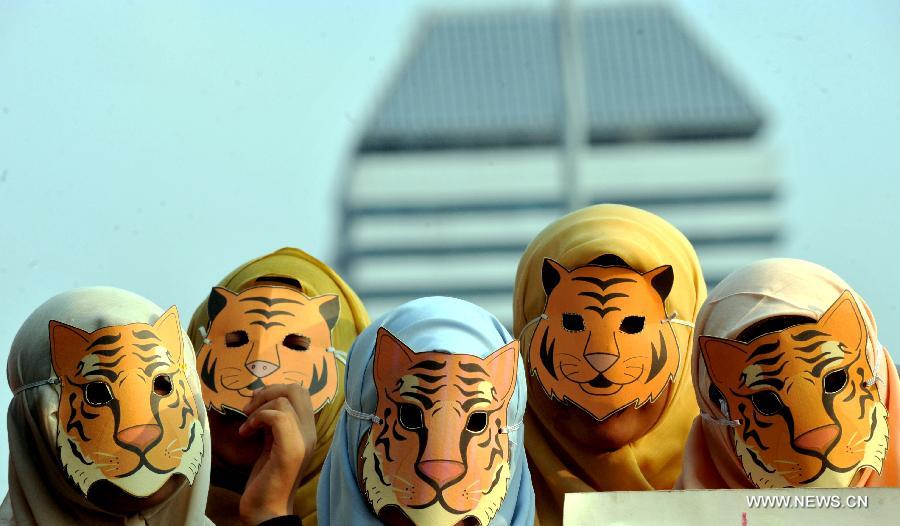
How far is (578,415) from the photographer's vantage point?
→ 4.29m

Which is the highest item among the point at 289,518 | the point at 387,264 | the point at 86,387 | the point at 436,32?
the point at 436,32

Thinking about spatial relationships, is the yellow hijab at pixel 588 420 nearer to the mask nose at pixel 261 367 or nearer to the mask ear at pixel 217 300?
the mask nose at pixel 261 367

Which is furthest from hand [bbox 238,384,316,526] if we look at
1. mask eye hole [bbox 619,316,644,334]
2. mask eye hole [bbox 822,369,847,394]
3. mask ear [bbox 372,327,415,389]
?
mask eye hole [bbox 822,369,847,394]

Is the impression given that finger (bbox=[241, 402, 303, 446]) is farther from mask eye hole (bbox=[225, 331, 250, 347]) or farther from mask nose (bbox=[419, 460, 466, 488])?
mask eye hole (bbox=[225, 331, 250, 347])

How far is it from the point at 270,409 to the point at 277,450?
121 millimetres

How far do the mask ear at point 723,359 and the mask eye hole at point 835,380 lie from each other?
0.19 metres

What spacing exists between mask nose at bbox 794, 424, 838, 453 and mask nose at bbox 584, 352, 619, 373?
682 millimetres

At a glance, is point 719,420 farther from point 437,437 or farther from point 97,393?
point 97,393

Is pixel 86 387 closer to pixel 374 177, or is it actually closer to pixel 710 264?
pixel 374 177

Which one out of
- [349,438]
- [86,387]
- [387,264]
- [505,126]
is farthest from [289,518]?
[505,126]

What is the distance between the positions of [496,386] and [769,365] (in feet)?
2.03

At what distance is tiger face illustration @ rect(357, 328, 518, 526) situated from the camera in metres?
3.52

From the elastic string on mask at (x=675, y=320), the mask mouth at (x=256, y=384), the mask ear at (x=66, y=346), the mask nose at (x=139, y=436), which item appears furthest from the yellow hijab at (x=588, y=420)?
the mask ear at (x=66, y=346)

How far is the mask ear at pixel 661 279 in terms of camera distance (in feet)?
14.3
